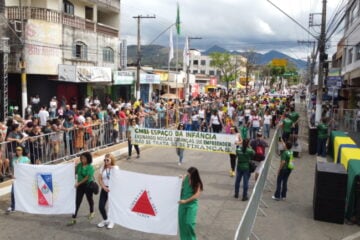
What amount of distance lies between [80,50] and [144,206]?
22.9m

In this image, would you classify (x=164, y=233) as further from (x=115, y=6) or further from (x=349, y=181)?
(x=115, y=6)

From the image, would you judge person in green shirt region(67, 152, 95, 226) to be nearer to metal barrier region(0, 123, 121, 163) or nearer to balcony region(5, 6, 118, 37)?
metal barrier region(0, 123, 121, 163)

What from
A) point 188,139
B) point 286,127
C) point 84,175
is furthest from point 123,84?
point 84,175

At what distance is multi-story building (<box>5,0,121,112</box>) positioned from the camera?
2294 cm

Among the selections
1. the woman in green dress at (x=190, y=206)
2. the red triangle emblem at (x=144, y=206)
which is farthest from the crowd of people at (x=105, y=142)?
the red triangle emblem at (x=144, y=206)

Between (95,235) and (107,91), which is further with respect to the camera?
(107,91)

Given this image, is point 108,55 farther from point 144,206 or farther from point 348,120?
point 144,206

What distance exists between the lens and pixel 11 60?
902 inches

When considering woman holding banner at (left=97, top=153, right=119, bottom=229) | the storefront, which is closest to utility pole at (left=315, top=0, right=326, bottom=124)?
woman holding banner at (left=97, top=153, right=119, bottom=229)

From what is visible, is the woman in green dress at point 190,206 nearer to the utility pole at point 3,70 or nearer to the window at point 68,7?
the utility pole at point 3,70

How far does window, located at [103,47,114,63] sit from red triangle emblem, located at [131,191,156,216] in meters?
25.3

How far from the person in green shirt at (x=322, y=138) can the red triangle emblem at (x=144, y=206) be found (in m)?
10.9

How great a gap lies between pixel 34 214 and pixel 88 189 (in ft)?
5.61

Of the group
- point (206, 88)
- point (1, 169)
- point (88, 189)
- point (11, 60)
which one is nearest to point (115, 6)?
point (11, 60)
